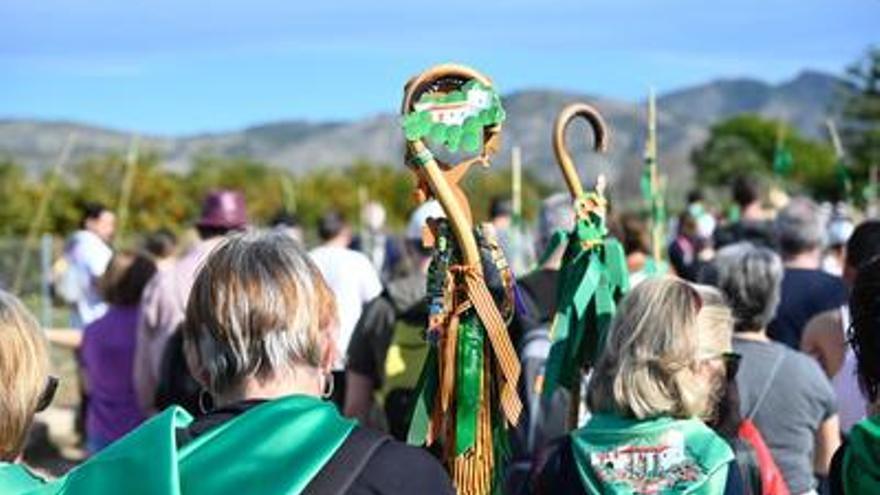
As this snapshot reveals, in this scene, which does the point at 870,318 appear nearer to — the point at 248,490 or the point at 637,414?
the point at 637,414

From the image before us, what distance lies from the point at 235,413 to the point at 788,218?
391 cm

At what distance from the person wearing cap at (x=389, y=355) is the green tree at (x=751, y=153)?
55.7 metres

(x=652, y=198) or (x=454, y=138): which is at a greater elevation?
(x=454, y=138)

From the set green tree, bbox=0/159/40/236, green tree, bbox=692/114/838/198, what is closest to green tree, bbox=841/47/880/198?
green tree, bbox=692/114/838/198

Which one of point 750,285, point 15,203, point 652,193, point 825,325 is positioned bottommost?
point 15,203

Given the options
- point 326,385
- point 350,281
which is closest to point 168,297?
point 350,281

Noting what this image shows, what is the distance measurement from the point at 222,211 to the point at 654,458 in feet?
10.4

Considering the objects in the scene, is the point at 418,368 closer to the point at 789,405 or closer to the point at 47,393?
the point at 789,405

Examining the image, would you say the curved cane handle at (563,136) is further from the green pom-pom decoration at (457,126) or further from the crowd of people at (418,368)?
the green pom-pom decoration at (457,126)

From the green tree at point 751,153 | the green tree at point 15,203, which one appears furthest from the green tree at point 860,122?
the green tree at point 15,203

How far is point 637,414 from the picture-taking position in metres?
3.10

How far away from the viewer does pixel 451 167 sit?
10.3 ft

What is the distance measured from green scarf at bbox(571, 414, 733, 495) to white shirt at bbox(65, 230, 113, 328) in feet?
20.2

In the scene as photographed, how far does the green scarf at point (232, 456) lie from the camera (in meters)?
2.22
